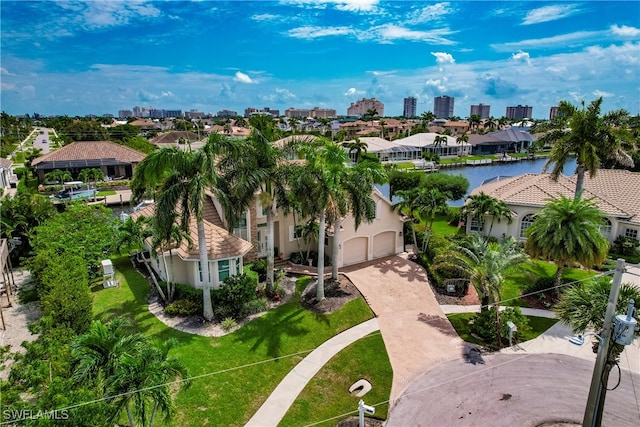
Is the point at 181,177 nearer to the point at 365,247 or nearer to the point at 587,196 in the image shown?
the point at 365,247

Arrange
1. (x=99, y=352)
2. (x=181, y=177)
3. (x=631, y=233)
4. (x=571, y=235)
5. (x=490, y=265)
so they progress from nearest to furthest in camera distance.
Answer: (x=99, y=352) → (x=181, y=177) → (x=490, y=265) → (x=571, y=235) → (x=631, y=233)

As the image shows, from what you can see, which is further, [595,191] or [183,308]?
[595,191]

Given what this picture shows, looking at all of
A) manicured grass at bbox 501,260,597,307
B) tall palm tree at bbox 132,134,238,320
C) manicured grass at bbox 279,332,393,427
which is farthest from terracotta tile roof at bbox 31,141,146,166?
manicured grass at bbox 501,260,597,307

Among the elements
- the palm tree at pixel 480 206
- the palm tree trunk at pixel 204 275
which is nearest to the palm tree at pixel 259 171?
the palm tree trunk at pixel 204 275

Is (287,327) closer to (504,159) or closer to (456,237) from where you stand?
(456,237)

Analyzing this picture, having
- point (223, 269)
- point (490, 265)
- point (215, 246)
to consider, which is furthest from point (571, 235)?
point (215, 246)

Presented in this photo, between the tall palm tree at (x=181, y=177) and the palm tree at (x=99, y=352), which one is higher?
the tall palm tree at (x=181, y=177)

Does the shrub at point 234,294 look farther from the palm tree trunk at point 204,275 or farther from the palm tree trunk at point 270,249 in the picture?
the palm tree trunk at point 270,249
